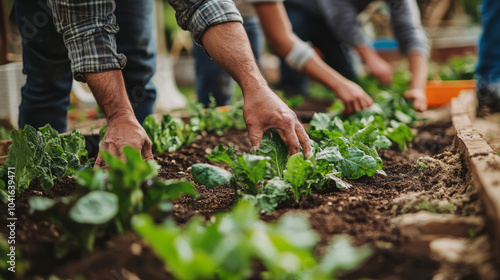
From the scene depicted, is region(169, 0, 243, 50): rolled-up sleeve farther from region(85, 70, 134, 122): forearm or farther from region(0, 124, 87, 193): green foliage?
region(0, 124, 87, 193): green foliage

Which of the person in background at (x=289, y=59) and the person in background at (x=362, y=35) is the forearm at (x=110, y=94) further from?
the person in background at (x=362, y=35)

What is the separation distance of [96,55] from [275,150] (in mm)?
809

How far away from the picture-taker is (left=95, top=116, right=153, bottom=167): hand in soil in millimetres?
1656

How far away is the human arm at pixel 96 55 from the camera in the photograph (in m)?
1.77

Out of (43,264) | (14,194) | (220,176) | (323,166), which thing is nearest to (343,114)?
(323,166)

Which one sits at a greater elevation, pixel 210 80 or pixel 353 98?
pixel 353 98

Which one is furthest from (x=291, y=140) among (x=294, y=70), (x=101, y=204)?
(x=294, y=70)

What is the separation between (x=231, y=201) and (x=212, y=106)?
5.05 ft

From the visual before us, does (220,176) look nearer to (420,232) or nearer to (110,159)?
(110,159)

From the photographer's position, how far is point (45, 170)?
1830 millimetres

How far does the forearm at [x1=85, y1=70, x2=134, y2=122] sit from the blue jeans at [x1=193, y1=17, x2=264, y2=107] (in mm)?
2218

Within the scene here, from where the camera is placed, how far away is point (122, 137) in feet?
5.49

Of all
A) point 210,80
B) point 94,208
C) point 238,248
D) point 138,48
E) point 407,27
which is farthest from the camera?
point 407,27

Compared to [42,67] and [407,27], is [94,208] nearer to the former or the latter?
[42,67]
